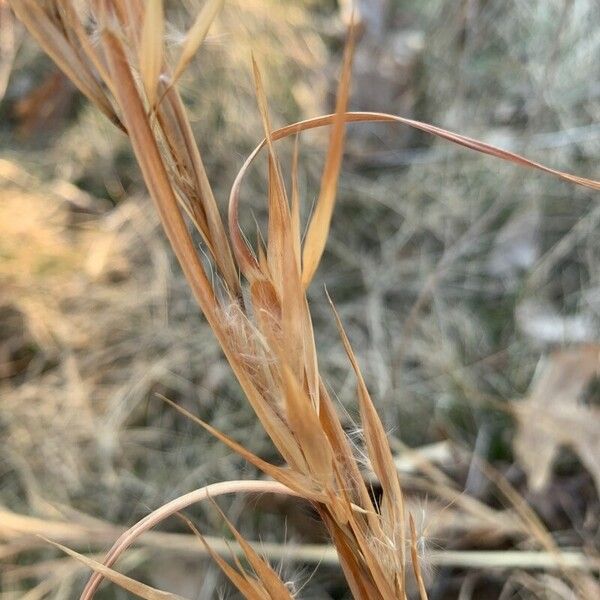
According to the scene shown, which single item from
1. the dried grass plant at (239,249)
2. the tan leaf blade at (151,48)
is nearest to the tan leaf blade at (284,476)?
the dried grass plant at (239,249)

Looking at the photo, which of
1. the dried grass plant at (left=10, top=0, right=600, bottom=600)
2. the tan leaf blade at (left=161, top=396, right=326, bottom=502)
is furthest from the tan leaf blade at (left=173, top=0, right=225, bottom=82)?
the tan leaf blade at (left=161, top=396, right=326, bottom=502)

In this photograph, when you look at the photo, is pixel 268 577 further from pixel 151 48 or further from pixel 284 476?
pixel 151 48

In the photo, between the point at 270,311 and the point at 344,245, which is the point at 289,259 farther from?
the point at 344,245

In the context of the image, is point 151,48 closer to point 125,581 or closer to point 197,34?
point 197,34

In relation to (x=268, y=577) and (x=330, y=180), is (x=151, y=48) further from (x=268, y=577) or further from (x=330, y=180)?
(x=268, y=577)

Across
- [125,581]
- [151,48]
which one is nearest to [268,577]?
[125,581]

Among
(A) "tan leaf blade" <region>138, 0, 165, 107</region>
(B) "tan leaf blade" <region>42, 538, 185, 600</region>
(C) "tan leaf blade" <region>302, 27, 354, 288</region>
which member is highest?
(A) "tan leaf blade" <region>138, 0, 165, 107</region>

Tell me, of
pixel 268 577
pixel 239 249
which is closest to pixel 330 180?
pixel 239 249

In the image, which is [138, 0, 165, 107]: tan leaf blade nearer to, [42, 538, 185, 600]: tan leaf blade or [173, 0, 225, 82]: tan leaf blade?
[173, 0, 225, 82]: tan leaf blade

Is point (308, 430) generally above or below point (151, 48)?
below
